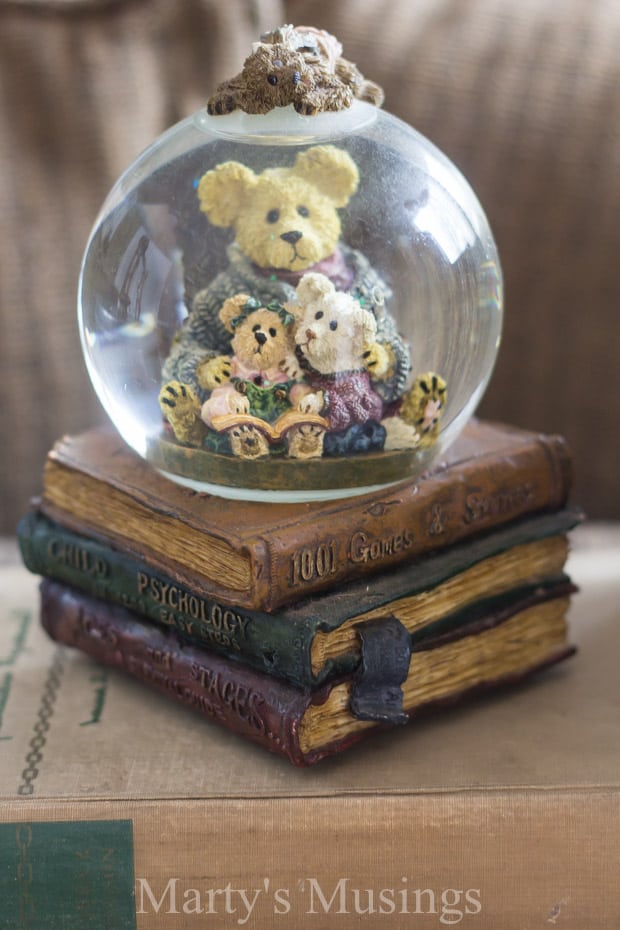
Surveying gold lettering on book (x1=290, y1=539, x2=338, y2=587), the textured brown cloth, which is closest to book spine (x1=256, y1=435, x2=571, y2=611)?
gold lettering on book (x1=290, y1=539, x2=338, y2=587)

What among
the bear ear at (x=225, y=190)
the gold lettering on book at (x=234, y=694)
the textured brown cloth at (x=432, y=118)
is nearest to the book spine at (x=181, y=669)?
the gold lettering on book at (x=234, y=694)

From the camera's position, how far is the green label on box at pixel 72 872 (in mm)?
750

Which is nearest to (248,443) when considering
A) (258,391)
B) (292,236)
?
(258,391)

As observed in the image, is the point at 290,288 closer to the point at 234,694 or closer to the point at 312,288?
the point at 312,288

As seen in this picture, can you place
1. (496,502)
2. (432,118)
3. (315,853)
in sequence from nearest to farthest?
(315,853), (496,502), (432,118)

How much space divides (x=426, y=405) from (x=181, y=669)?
10.2 inches

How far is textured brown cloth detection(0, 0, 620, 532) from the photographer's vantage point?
124 cm

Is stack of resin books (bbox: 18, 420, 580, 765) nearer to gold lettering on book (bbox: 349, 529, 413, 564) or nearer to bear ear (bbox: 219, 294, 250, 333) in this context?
gold lettering on book (bbox: 349, 529, 413, 564)

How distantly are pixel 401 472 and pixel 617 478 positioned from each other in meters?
0.53

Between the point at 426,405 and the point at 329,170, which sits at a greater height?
Answer: the point at 329,170

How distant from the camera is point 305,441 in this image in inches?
31.3

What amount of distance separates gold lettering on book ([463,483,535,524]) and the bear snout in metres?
0.23

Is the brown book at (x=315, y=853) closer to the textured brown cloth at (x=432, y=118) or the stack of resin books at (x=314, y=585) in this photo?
the stack of resin books at (x=314, y=585)

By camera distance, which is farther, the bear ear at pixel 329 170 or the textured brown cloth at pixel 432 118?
the textured brown cloth at pixel 432 118
